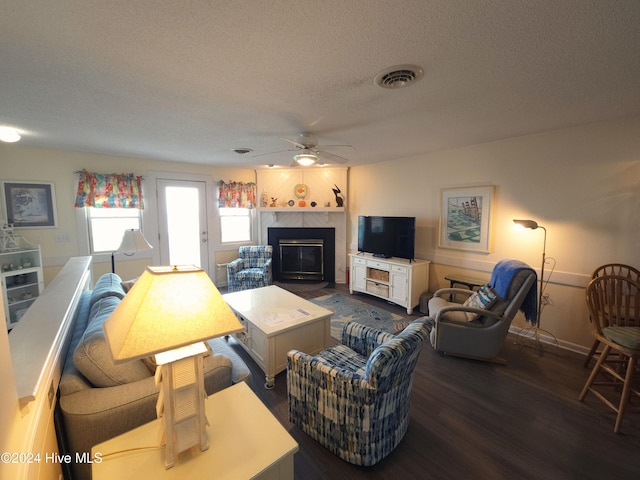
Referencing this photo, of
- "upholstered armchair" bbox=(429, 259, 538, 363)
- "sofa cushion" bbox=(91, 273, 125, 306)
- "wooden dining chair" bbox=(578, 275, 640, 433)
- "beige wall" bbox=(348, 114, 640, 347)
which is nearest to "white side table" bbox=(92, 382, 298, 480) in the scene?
"sofa cushion" bbox=(91, 273, 125, 306)

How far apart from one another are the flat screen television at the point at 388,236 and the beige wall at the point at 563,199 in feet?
1.52

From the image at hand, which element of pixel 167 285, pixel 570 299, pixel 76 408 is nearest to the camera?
pixel 167 285

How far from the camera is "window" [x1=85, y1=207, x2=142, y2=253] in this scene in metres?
3.95

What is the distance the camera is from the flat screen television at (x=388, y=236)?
3.92 m

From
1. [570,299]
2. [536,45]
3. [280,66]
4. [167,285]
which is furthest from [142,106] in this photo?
[570,299]

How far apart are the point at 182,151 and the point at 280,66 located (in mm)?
2738

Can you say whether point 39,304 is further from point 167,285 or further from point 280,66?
point 280,66

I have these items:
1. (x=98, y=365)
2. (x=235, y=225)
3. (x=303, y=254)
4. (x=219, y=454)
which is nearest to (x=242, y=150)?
(x=235, y=225)

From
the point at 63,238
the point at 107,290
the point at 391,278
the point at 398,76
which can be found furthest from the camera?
the point at 391,278

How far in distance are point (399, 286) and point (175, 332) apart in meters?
3.46

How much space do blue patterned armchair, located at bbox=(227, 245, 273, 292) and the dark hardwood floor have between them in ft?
6.73

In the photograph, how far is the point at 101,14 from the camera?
1176 mm

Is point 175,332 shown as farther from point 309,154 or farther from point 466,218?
point 466,218

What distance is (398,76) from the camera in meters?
1.68
